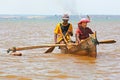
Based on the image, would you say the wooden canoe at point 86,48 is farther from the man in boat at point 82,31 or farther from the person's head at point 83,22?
the person's head at point 83,22

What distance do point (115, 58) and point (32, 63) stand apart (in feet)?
10.1

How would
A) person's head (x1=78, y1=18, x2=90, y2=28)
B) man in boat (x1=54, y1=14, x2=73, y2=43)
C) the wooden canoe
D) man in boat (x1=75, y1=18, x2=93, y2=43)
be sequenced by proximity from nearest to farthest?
1. the wooden canoe
2. person's head (x1=78, y1=18, x2=90, y2=28)
3. man in boat (x1=75, y1=18, x2=93, y2=43)
4. man in boat (x1=54, y1=14, x2=73, y2=43)

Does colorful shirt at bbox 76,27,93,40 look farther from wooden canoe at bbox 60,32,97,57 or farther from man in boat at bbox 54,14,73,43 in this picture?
man in boat at bbox 54,14,73,43

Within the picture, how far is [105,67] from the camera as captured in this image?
37.4ft

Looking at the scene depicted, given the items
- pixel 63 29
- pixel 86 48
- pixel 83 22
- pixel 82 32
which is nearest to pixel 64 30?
pixel 63 29

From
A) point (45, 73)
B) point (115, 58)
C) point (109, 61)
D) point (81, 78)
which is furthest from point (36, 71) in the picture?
point (115, 58)

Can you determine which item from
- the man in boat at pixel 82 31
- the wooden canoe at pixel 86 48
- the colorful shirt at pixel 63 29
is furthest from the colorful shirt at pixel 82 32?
the colorful shirt at pixel 63 29

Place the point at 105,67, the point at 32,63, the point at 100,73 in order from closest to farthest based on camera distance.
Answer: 1. the point at 100,73
2. the point at 105,67
3. the point at 32,63

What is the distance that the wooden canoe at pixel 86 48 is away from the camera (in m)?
12.7

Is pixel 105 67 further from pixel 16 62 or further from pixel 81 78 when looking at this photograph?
pixel 16 62

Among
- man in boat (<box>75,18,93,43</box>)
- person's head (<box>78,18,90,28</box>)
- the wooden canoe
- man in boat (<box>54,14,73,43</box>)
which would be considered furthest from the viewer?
man in boat (<box>54,14,73,43</box>)

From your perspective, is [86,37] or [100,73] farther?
[86,37]

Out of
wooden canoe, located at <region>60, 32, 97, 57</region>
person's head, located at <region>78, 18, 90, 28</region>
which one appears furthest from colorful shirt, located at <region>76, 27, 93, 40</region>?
wooden canoe, located at <region>60, 32, 97, 57</region>

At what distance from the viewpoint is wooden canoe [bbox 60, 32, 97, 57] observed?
1267 centimetres
